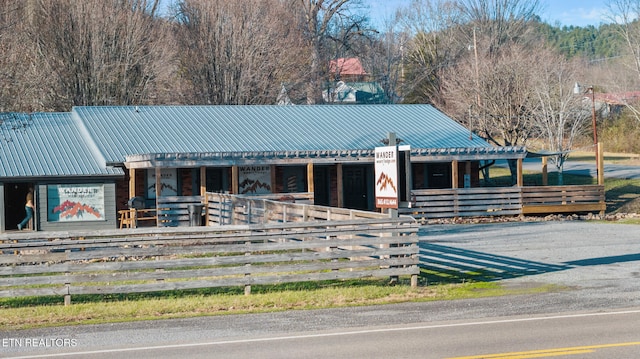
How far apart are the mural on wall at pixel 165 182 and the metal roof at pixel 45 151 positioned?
6.41 ft

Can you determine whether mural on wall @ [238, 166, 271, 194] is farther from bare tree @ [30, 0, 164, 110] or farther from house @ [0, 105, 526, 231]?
bare tree @ [30, 0, 164, 110]

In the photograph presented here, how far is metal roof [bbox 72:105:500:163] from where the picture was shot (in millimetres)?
31625

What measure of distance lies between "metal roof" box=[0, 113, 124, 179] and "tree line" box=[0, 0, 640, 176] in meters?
2.26

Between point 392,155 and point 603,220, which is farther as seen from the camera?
point 603,220

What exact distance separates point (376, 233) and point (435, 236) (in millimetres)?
9076

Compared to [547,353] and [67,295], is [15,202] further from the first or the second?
[547,353]

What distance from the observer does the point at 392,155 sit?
15.6 m

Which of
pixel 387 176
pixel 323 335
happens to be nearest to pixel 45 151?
pixel 387 176

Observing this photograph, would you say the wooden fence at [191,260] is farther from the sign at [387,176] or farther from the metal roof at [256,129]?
the metal roof at [256,129]

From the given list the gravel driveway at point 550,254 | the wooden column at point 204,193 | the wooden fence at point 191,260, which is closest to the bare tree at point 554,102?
the gravel driveway at point 550,254

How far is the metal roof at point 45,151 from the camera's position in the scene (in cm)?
2838

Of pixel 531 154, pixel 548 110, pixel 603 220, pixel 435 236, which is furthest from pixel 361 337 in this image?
pixel 548 110

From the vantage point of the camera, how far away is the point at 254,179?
31578 millimetres

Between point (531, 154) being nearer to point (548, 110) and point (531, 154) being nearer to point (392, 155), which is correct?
point (548, 110)
